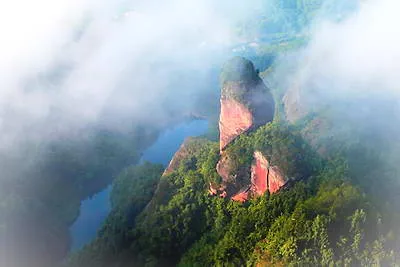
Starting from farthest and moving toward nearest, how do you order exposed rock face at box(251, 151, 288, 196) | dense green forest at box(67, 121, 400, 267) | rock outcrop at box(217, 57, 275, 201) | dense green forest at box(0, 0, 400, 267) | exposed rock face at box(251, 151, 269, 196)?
1. rock outcrop at box(217, 57, 275, 201)
2. exposed rock face at box(251, 151, 269, 196)
3. exposed rock face at box(251, 151, 288, 196)
4. dense green forest at box(0, 0, 400, 267)
5. dense green forest at box(67, 121, 400, 267)

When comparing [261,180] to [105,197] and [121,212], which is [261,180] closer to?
[121,212]

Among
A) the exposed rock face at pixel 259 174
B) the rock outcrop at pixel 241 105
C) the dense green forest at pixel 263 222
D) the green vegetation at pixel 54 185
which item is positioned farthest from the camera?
the green vegetation at pixel 54 185

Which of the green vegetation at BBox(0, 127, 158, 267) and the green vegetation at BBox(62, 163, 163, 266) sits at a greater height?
the green vegetation at BBox(0, 127, 158, 267)

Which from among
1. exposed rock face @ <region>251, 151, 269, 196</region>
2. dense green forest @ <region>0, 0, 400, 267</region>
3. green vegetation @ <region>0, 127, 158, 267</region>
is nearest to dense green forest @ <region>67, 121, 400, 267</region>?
dense green forest @ <region>0, 0, 400, 267</region>

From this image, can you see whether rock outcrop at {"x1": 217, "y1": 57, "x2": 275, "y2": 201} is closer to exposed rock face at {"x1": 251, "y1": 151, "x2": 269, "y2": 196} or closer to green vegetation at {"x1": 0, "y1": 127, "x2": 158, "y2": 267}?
exposed rock face at {"x1": 251, "y1": 151, "x2": 269, "y2": 196}

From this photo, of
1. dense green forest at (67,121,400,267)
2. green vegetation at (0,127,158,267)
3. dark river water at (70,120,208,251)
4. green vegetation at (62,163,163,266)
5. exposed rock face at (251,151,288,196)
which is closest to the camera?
dense green forest at (67,121,400,267)

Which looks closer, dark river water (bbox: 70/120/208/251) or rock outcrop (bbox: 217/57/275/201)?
rock outcrop (bbox: 217/57/275/201)

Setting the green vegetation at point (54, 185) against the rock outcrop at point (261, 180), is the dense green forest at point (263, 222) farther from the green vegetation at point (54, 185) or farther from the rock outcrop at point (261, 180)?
the green vegetation at point (54, 185)

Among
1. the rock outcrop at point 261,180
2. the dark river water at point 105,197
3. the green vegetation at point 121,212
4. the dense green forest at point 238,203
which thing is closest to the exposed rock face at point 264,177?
the rock outcrop at point 261,180
